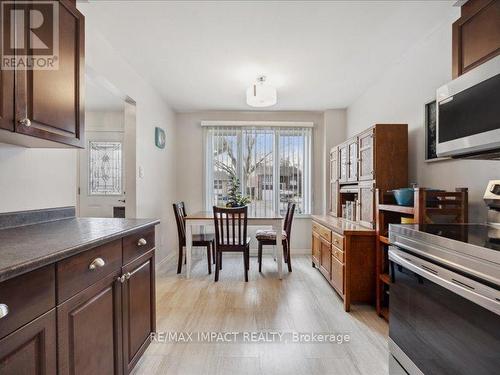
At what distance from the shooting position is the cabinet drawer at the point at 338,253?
8.35 feet

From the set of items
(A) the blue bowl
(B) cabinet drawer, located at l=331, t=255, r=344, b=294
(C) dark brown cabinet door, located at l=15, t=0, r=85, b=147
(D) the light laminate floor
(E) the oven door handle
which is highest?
(C) dark brown cabinet door, located at l=15, t=0, r=85, b=147

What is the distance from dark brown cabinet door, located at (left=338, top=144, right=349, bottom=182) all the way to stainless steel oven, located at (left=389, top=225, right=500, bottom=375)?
194 cm

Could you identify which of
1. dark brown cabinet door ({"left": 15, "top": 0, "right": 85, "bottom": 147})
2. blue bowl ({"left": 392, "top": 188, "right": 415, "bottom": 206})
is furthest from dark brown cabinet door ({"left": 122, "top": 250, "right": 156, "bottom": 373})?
blue bowl ({"left": 392, "top": 188, "right": 415, "bottom": 206})

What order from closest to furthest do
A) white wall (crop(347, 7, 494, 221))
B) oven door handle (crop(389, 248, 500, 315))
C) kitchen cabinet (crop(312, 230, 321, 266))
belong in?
oven door handle (crop(389, 248, 500, 315)) → white wall (crop(347, 7, 494, 221)) → kitchen cabinet (crop(312, 230, 321, 266))

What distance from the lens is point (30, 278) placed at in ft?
2.58

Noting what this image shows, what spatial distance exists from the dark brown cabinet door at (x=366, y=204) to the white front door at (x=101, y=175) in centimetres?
383

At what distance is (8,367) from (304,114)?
14.9 ft

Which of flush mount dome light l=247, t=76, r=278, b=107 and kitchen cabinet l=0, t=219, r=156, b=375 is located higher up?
flush mount dome light l=247, t=76, r=278, b=107

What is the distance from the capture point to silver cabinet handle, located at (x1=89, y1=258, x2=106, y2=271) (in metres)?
1.09

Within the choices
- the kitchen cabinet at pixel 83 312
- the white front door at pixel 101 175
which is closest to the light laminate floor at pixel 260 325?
the kitchen cabinet at pixel 83 312

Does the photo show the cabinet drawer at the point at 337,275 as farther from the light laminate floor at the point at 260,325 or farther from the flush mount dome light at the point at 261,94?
the flush mount dome light at the point at 261,94

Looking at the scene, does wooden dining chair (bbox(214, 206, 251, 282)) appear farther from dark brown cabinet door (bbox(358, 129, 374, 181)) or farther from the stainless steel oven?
the stainless steel oven

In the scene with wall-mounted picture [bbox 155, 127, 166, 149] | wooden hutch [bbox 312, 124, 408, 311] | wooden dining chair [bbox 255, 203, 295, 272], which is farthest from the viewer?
wall-mounted picture [bbox 155, 127, 166, 149]

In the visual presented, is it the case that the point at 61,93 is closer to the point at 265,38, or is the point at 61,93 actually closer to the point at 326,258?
the point at 265,38
